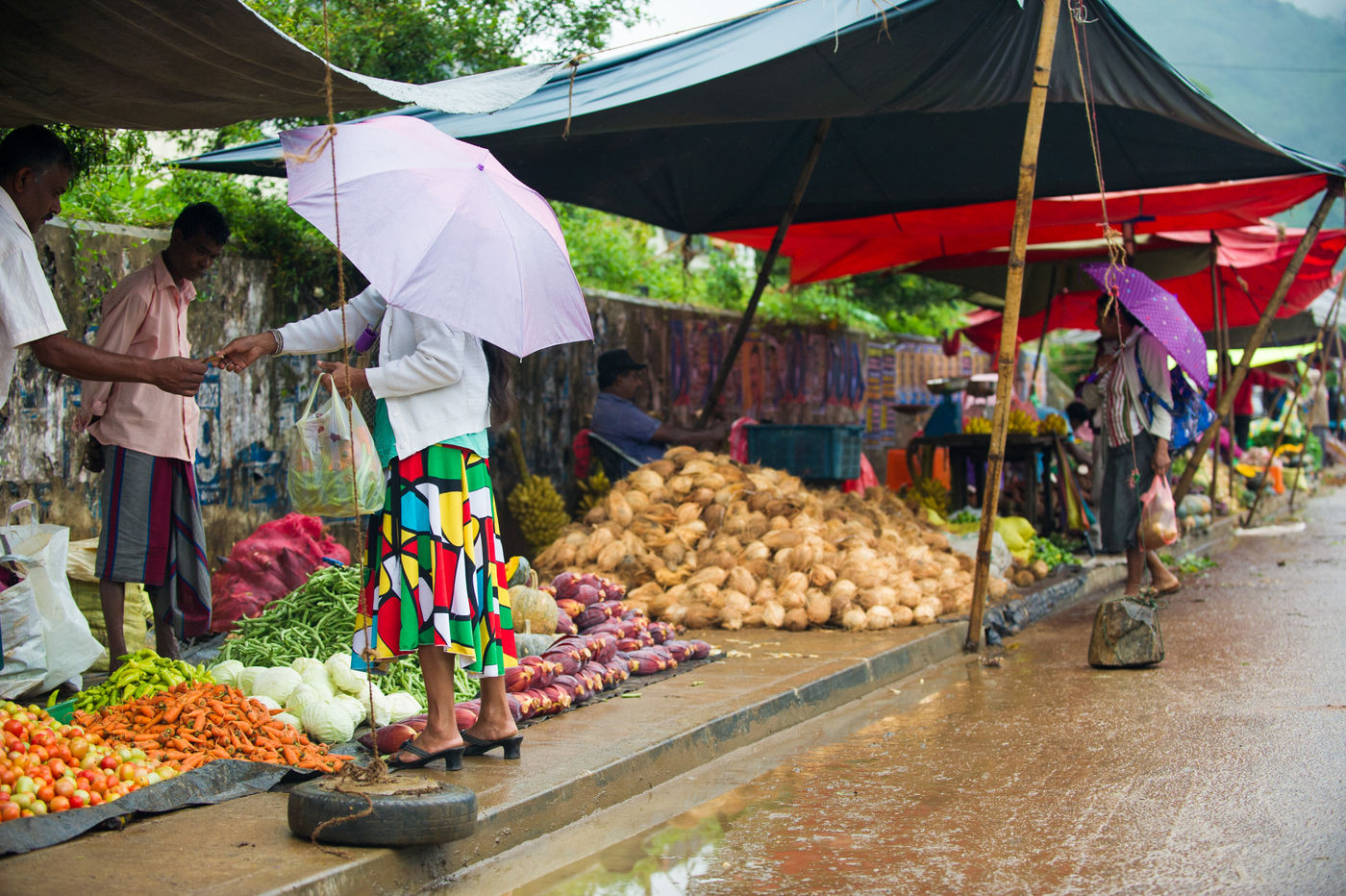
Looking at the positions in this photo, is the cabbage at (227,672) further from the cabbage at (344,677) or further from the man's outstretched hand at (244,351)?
the man's outstretched hand at (244,351)

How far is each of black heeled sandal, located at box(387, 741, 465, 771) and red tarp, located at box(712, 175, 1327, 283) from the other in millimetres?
7810

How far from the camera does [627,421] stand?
29.3 ft

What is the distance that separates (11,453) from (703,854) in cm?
408

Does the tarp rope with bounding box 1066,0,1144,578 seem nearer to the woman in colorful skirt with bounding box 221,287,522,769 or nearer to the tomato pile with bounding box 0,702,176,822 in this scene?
the woman in colorful skirt with bounding box 221,287,522,769

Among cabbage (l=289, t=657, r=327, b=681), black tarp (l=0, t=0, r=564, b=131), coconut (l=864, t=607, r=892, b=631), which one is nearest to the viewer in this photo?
black tarp (l=0, t=0, r=564, b=131)

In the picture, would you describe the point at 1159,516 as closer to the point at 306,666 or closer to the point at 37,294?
the point at 306,666

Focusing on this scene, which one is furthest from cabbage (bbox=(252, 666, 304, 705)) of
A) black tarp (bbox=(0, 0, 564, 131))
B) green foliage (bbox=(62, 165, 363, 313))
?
green foliage (bbox=(62, 165, 363, 313))

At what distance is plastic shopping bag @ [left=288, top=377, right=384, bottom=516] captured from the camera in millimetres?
3979

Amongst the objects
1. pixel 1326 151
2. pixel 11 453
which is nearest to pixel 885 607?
pixel 11 453

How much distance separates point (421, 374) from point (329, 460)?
0.67m

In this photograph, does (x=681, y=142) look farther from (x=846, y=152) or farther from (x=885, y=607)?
(x=885, y=607)

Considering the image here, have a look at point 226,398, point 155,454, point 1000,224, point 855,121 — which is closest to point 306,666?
point 155,454

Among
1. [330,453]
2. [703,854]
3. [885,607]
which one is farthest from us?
[885,607]

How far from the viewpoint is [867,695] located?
6.04 m
